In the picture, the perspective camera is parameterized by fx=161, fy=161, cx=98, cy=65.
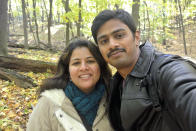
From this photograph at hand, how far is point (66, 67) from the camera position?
8.72 feet

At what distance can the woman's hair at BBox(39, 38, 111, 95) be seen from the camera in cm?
238

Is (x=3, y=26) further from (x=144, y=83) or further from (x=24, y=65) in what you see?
(x=144, y=83)

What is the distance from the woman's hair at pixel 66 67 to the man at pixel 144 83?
243 millimetres

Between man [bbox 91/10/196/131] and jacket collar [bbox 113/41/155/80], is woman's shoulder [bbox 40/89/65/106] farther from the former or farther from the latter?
jacket collar [bbox 113/41/155/80]

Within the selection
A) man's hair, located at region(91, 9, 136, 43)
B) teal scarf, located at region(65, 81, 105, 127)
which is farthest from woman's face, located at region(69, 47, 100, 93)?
man's hair, located at region(91, 9, 136, 43)

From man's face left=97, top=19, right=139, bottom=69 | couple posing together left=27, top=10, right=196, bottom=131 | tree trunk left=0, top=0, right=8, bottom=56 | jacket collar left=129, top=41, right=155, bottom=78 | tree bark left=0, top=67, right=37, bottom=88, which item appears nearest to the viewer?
couple posing together left=27, top=10, right=196, bottom=131

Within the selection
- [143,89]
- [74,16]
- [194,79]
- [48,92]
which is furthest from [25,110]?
[74,16]

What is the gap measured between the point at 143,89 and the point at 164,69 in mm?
265

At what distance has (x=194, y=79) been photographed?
1216 millimetres

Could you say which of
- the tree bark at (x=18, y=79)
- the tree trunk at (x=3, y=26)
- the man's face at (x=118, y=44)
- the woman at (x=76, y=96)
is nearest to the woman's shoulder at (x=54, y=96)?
the woman at (x=76, y=96)

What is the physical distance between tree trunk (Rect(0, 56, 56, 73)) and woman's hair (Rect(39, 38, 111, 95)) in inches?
176

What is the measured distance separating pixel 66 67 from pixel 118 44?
1.04 meters

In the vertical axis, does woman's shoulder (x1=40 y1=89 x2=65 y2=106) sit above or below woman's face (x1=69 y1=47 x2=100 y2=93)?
below

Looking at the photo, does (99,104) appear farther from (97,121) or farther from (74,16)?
(74,16)
